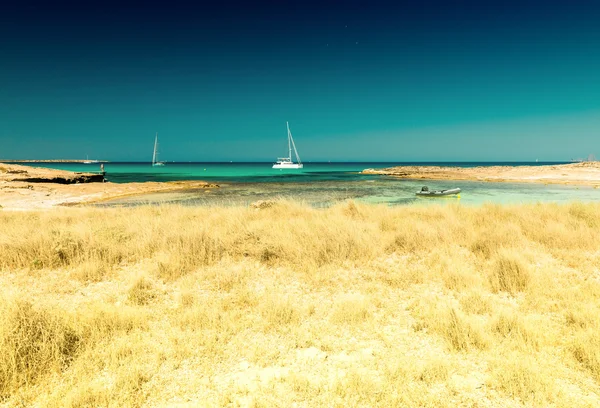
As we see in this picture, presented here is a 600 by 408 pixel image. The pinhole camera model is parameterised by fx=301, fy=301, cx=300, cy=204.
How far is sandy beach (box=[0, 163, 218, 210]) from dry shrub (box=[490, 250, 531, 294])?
2460 centimetres

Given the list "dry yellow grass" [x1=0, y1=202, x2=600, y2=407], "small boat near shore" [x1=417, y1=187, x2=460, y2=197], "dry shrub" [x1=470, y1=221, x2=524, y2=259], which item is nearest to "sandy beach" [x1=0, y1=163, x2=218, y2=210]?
"dry yellow grass" [x1=0, y1=202, x2=600, y2=407]

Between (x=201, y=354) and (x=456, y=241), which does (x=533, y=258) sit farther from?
(x=201, y=354)

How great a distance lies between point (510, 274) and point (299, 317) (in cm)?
445

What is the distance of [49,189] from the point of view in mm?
27625

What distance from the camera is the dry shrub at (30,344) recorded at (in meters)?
3.27

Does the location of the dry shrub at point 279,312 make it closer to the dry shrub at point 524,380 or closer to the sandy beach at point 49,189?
the dry shrub at point 524,380

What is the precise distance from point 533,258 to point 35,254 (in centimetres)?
1178

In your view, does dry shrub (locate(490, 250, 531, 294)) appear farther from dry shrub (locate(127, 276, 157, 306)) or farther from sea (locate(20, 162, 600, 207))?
sea (locate(20, 162, 600, 207))

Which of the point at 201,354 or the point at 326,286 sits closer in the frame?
the point at 201,354

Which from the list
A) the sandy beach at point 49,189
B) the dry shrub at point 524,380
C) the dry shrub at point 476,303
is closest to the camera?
the dry shrub at point 524,380

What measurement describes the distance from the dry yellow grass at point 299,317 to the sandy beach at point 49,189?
1778 cm

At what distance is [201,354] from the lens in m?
3.80

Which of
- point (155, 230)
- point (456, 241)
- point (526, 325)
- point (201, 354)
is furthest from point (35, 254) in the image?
point (456, 241)


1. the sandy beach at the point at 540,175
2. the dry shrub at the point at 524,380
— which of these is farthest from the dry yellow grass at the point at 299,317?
the sandy beach at the point at 540,175
